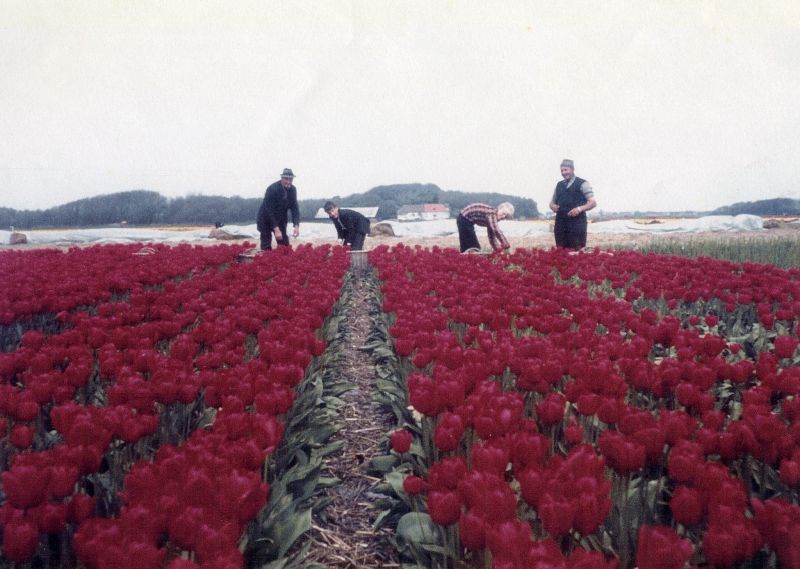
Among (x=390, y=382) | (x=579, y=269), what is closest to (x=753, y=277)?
(x=579, y=269)

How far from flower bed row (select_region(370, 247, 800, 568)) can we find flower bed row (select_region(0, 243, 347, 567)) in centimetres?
66

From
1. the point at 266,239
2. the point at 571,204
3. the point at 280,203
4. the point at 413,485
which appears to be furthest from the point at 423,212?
the point at 413,485

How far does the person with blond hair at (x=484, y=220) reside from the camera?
35.3ft

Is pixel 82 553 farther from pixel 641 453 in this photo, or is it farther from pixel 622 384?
pixel 622 384

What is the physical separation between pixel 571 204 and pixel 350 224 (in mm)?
5161

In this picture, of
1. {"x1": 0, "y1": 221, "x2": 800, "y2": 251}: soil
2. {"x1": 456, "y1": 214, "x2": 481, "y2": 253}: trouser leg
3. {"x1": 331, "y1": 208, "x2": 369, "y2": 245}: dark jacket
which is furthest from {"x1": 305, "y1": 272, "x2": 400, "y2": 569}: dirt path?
{"x1": 0, "y1": 221, "x2": 800, "y2": 251}: soil

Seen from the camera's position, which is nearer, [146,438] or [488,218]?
[146,438]

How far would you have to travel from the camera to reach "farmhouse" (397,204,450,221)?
6469 cm

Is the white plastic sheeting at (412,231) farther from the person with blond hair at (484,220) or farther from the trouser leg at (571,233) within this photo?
the trouser leg at (571,233)

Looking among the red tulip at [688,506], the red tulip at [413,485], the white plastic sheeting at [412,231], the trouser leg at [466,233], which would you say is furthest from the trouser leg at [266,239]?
the white plastic sheeting at [412,231]

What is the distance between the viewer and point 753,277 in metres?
6.35

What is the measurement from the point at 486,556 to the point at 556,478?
386 mm

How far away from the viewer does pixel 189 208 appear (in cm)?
5388

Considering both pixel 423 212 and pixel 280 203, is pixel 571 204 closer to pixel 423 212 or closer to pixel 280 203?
pixel 280 203
